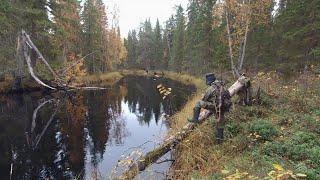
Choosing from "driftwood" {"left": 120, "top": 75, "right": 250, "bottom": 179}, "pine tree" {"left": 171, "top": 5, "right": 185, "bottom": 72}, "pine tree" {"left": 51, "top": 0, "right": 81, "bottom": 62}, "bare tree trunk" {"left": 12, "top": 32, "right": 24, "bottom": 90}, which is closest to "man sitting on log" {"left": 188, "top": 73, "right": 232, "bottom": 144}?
"driftwood" {"left": 120, "top": 75, "right": 250, "bottom": 179}

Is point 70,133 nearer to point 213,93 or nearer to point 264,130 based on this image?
point 213,93

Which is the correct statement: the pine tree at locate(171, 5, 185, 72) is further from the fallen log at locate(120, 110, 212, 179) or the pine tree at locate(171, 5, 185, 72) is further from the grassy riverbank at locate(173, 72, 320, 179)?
the fallen log at locate(120, 110, 212, 179)

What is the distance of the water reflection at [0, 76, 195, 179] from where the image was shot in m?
12.7

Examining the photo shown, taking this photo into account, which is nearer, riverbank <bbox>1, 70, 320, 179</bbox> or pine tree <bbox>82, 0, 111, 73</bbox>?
riverbank <bbox>1, 70, 320, 179</bbox>

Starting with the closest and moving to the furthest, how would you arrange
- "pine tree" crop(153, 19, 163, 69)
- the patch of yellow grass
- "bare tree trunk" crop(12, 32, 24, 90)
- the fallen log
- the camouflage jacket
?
1. the fallen log
2. the camouflage jacket
3. "bare tree trunk" crop(12, 32, 24, 90)
4. the patch of yellow grass
5. "pine tree" crop(153, 19, 163, 69)

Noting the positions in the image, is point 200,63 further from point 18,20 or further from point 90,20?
point 18,20

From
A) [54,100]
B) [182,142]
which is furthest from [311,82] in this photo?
[54,100]

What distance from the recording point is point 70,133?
17.5 m

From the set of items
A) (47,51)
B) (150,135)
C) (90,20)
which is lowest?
(150,135)

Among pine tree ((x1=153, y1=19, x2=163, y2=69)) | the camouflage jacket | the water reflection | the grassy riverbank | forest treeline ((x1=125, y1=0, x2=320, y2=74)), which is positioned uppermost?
pine tree ((x1=153, y1=19, x2=163, y2=69))

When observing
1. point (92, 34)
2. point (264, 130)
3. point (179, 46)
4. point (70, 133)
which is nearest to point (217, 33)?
point (92, 34)

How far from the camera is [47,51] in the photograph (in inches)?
1329

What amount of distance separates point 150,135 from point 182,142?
6.62 metres

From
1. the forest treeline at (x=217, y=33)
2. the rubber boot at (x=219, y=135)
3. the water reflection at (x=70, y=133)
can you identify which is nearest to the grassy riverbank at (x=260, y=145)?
the rubber boot at (x=219, y=135)
